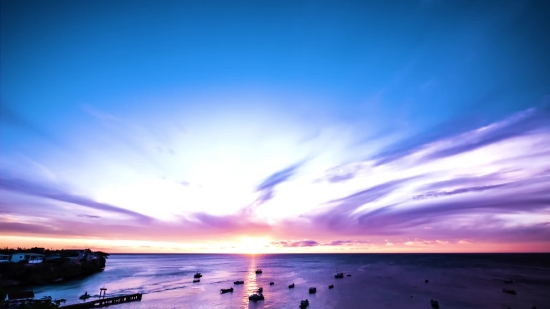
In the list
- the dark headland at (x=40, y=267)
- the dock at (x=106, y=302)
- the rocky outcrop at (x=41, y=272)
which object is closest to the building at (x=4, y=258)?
the dark headland at (x=40, y=267)

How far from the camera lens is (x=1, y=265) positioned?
95.2 meters

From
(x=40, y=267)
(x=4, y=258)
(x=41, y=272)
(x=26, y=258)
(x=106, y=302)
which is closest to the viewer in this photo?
(x=106, y=302)

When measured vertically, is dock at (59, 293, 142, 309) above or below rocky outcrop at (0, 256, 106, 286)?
below

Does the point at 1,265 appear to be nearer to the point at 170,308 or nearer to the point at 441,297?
the point at 170,308

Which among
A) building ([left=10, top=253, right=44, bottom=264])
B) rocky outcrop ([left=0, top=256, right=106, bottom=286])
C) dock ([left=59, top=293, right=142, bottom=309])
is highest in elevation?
building ([left=10, top=253, right=44, bottom=264])

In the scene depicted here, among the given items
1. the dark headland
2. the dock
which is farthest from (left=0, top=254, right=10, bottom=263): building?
the dock

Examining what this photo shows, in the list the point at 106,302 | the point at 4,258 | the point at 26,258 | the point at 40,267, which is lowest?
the point at 106,302

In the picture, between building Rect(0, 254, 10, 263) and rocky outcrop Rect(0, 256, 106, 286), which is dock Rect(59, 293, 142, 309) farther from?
building Rect(0, 254, 10, 263)

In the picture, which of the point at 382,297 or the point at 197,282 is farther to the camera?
the point at 197,282

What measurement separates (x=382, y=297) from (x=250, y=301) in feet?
118

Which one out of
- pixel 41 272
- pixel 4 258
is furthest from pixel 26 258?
pixel 41 272

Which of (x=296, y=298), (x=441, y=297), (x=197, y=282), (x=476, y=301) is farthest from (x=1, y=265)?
(x=476, y=301)

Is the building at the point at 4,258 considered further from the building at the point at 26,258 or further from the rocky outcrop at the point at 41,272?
the rocky outcrop at the point at 41,272

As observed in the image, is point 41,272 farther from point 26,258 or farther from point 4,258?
point 4,258
